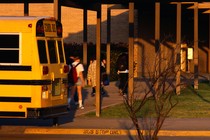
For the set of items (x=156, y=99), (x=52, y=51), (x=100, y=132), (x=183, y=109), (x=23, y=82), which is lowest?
(x=100, y=132)

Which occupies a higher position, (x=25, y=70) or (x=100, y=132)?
(x=25, y=70)

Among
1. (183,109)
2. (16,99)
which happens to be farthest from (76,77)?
(16,99)

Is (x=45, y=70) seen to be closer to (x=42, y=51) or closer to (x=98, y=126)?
(x=42, y=51)

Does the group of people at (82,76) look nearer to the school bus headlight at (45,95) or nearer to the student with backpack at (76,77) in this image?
the student with backpack at (76,77)

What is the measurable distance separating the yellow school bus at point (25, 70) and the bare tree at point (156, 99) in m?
2.23

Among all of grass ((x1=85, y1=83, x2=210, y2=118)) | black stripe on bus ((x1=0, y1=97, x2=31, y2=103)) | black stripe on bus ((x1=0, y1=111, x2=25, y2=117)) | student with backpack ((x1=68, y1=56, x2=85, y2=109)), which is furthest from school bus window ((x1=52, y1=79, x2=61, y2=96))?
student with backpack ((x1=68, y1=56, x2=85, y2=109))

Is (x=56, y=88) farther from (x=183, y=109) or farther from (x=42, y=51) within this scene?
(x=183, y=109)

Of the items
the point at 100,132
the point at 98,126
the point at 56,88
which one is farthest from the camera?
the point at 98,126

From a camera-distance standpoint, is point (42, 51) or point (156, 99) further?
point (42, 51)

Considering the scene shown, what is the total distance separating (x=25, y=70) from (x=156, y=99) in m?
5.55

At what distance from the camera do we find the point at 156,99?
13.0 meters

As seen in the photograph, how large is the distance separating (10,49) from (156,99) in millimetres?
5910

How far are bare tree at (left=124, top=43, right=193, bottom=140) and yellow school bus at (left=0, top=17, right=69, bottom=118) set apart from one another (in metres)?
2.23

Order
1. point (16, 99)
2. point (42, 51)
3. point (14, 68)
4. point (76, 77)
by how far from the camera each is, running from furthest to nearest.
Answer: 1. point (76, 77)
2. point (42, 51)
3. point (14, 68)
4. point (16, 99)
